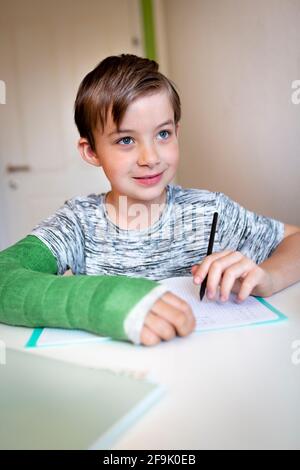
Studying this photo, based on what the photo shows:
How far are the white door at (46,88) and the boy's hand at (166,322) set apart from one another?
7.17 ft

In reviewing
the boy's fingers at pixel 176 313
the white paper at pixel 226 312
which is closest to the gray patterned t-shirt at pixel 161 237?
the white paper at pixel 226 312

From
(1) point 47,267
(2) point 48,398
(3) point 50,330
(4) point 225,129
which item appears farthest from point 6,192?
(2) point 48,398

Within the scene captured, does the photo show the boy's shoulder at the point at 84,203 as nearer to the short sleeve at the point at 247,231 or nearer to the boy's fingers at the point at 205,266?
the short sleeve at the point at 247,231

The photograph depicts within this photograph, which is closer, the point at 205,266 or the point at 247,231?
the point at 205,266

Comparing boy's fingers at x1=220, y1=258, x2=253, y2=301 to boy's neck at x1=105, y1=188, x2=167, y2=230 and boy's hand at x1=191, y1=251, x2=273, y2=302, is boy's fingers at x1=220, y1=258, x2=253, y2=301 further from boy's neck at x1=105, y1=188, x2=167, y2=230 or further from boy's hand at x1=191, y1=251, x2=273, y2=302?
boy's neck at x1=105, y1=188, x2=167, y2=230

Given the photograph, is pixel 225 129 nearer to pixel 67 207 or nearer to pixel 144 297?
pixel 67 207

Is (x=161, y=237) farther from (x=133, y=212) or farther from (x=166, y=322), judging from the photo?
(x=166, y=322)

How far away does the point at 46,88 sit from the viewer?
254 cm

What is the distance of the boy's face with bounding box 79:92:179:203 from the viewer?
85 cm

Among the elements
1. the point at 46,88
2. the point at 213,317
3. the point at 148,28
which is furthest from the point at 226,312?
the point at 148,28

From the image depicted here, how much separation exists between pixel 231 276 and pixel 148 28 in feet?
7.83

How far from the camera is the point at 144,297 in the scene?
51 cm

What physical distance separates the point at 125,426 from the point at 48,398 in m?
0.09

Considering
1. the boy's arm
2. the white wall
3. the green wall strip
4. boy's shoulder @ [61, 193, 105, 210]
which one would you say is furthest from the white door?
the boy's arm
